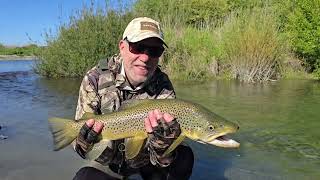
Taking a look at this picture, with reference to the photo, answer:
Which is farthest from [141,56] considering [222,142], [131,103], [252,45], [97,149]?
[252,45]

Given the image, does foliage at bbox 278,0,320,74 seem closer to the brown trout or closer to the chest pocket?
the chest pocket

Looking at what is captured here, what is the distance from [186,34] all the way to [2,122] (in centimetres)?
1356

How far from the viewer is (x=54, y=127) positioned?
3.71 m

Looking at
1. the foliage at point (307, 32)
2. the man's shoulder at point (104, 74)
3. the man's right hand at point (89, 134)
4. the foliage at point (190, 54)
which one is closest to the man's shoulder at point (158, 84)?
the man's shoulder at point (104, 74)

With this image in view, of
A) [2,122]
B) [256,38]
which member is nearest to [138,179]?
[2,122]

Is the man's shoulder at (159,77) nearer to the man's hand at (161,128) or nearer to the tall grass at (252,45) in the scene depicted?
the man's hand at (161,128)

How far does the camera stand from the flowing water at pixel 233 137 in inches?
229

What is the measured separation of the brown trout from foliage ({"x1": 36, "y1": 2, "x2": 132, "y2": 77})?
56.7ft

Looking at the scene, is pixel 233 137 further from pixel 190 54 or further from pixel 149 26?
pixel 190 54

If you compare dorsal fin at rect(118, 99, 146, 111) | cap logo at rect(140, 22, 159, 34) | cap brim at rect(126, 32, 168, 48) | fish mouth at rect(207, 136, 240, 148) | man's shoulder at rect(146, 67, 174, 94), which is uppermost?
cap logo at rect(140, 22, 159, 34)

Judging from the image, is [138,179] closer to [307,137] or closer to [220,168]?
[220,168]

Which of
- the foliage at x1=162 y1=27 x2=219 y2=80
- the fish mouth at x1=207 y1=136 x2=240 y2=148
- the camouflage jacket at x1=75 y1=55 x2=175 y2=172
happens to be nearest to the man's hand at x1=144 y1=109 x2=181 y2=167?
the fish mouth at x1=207 y1=136 x2=240 y2=148

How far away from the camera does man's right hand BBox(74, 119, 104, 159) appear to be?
366 cm

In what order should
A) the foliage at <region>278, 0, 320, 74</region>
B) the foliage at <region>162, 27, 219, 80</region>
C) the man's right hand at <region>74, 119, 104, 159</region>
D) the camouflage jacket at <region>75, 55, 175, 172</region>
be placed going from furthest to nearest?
the foliage at <region>278, 0, 320, 74</region> → the foliage at <region>162, 27, 219, 80</region> → the camouflage jacket at <region>75, 55, 175, 172</region> → the man's right hand at <region>74, 119, 104, 159</region>
